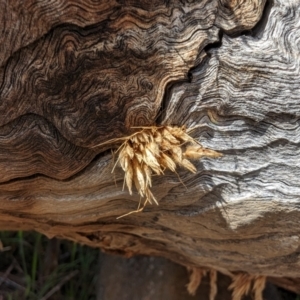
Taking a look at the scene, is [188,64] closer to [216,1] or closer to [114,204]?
[216,1]

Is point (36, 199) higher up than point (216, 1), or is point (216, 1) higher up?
point (216, 1)

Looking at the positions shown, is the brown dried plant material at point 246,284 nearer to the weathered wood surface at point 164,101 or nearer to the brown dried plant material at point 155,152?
the weathered wood surface at point 164,101

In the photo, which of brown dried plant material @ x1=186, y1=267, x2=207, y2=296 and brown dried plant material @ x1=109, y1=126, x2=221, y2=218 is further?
brown dried plant material @ x1=186, y1=267, x2=207, y2=296

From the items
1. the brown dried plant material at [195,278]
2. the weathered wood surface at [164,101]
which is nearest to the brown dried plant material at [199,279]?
the brown dried plant material at [195,278]

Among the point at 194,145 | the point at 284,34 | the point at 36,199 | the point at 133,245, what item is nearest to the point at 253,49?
the point at 284,34

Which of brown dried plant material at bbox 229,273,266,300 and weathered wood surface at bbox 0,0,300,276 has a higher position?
weathered wood surface at bbox 0,0,300,276

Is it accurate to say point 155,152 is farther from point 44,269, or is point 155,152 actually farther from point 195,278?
point 44,269

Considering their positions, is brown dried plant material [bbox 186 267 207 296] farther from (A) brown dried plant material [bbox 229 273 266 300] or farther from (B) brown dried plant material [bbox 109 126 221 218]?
(B) brown dried plant material [bbox 109 126 221 218]

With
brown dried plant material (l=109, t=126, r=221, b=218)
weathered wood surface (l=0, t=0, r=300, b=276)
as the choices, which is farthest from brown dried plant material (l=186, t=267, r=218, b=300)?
brown dried plant material (l=109, t=126, r=221, b=218)
